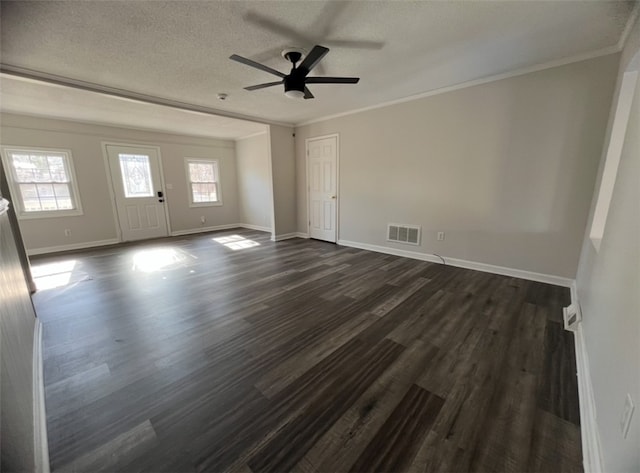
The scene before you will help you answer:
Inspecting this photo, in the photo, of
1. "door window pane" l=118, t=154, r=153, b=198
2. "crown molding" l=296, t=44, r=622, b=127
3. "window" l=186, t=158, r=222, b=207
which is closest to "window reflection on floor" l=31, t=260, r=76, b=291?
"door window pane" l=118, t=154, r=153, b=198

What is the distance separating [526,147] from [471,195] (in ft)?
2.63

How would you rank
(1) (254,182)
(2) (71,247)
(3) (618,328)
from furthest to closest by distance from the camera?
(1) (254,182) → (2) (71,247) → (3) (618,328)

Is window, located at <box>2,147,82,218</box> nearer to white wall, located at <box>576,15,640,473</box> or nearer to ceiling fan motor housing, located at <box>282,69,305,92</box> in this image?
ceiling fan motor housing, located at <box>282,69,305,92</box>

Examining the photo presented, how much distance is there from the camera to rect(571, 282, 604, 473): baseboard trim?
112cm

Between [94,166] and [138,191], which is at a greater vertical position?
[94,166]

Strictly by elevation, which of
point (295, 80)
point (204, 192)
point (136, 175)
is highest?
A: point (295, 80)

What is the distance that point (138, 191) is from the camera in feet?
19.4

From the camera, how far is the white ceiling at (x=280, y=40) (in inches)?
77.9

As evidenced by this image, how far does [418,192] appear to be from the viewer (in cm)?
411

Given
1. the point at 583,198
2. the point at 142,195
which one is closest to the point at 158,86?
the point at 142,195

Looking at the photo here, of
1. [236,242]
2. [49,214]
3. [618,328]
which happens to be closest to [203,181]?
[236,242]

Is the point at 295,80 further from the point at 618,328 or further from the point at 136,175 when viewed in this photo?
the point at 136,175

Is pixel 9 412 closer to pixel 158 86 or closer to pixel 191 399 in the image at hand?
pixel 191 399

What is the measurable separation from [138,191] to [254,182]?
271cm
